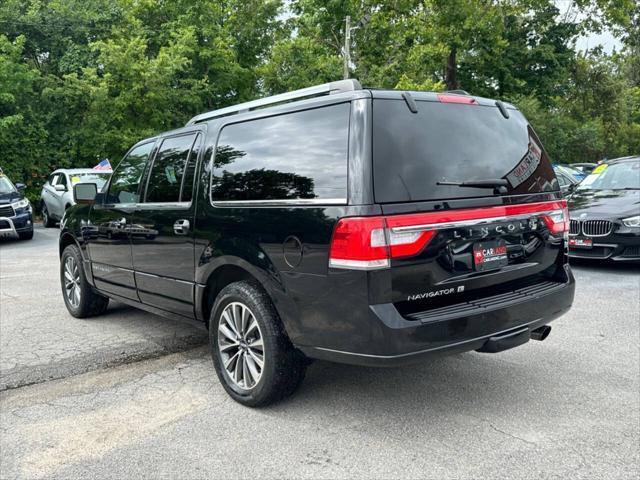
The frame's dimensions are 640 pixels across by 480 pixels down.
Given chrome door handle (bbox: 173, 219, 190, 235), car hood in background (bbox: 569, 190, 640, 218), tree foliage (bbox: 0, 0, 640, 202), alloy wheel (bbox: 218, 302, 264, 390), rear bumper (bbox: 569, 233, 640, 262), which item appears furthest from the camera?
tree foliage (bbox: 0, 0, 640, 202)

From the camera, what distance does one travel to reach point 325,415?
3.50 m

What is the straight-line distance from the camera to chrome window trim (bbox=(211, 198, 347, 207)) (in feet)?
10.1

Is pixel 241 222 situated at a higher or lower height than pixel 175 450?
higher

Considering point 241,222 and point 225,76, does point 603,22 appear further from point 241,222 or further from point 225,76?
point 241,222

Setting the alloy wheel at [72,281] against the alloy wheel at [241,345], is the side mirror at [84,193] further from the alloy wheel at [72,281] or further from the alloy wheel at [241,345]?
the alloy wheel at [241,345]

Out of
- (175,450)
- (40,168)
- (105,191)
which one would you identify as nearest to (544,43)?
(40,168)

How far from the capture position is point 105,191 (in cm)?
534

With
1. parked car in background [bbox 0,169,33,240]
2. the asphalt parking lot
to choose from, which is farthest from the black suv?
parked car in background [bbox 0,169,33,240]

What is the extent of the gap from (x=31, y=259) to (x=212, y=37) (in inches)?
602

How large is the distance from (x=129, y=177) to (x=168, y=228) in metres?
1.05

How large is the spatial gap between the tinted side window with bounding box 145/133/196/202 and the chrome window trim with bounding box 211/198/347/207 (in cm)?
61

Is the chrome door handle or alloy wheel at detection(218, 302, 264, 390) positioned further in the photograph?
the chrome door handle

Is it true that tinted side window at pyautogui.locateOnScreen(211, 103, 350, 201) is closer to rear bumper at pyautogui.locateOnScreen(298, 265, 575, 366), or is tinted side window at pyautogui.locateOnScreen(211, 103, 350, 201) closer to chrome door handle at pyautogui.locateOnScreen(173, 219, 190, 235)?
chrome door handle at pyautogui.locateOnScreen(173, 219, 190, 235)

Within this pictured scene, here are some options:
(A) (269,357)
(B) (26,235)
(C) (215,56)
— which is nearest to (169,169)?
(A) (269,357)
